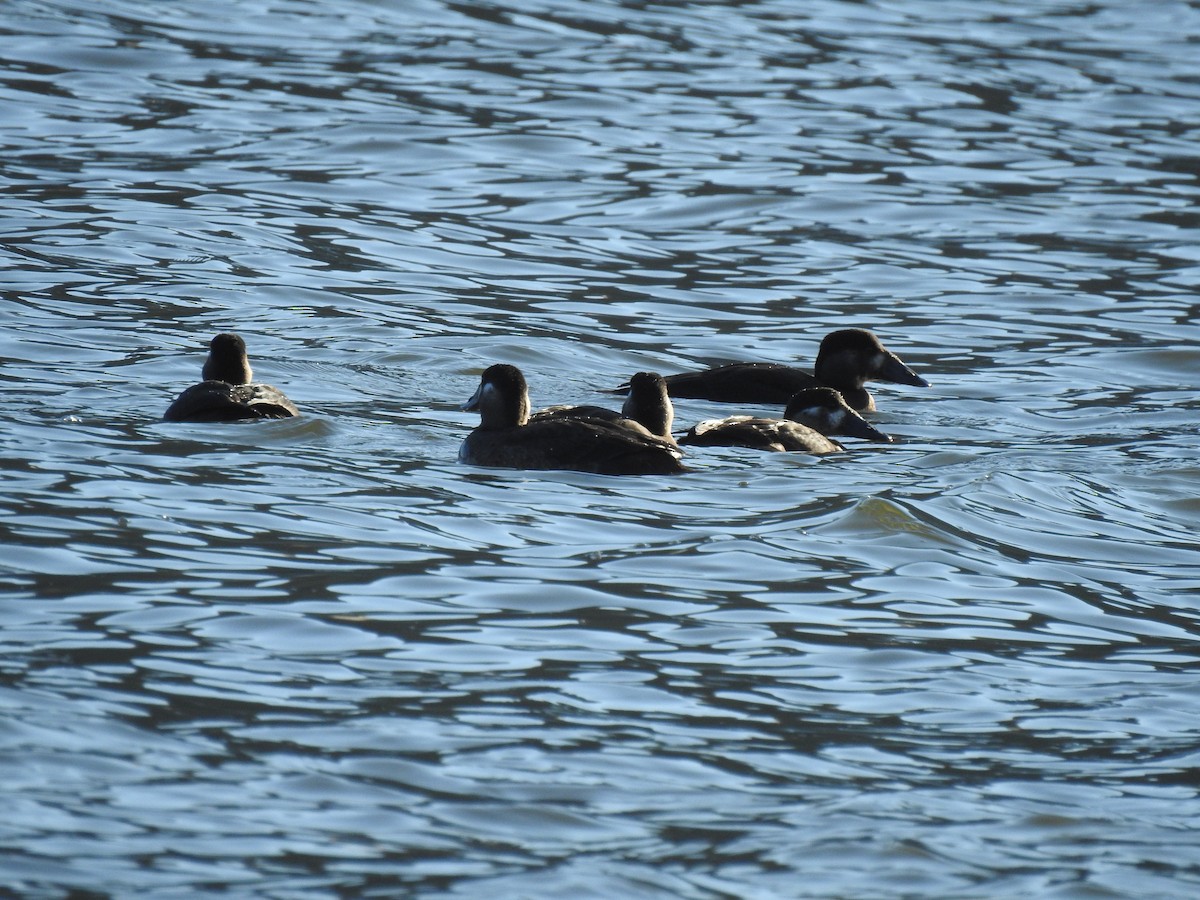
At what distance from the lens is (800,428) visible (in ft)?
37.2

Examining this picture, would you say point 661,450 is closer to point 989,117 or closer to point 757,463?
point 757,463

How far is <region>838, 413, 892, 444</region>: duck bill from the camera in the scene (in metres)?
11.9

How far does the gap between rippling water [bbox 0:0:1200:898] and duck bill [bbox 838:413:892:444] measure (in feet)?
1.04

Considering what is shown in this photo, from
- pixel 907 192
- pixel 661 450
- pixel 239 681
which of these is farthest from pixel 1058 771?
pixel 907 192

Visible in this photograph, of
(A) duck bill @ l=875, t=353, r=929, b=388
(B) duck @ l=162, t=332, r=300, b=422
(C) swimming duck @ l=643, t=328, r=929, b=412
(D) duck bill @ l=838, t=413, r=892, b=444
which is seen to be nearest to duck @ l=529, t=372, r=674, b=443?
(D) duck bill @ l=838, t=413, r=892, b=444

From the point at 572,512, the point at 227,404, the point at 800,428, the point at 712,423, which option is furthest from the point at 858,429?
the point at 227,404

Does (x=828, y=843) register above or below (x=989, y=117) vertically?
below

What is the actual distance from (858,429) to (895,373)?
1573 millimetres

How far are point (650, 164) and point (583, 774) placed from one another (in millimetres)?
15088

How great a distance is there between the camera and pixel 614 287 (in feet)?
54.0

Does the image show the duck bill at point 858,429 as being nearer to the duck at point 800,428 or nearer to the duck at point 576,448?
the duck at point 800,428

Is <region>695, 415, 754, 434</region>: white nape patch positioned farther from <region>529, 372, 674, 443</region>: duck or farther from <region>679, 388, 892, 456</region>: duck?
<region>529, 372, 674, 443</region>: duck

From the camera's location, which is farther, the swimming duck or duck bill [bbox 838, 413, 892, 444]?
the swimming duck

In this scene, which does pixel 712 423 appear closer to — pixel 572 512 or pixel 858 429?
pixel 858 429
